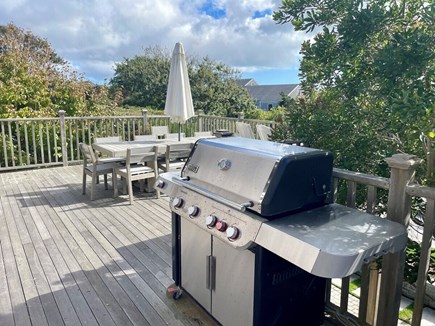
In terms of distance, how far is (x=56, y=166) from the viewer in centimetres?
699

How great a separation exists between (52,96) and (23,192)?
3273mm

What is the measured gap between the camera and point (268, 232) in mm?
1555

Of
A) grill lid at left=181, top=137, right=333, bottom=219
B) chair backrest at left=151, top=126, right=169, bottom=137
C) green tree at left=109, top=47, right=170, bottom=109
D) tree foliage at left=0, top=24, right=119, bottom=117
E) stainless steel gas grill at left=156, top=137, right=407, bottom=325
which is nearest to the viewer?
stainless steel gas grill at left=156, top=137, right=407, bottom=325

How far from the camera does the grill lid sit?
1.63 meters

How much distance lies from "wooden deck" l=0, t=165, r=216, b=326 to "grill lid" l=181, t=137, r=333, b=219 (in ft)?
3.48

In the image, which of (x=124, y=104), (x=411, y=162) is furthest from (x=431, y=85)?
(x=124, y=104)

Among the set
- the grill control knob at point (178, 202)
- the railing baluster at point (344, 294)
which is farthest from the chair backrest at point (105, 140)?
the railing baluster at point (344, 294)

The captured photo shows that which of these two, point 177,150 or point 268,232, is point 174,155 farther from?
point 268,232

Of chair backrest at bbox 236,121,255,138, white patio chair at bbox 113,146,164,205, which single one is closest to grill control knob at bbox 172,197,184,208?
white patio chair at bbox 113,146,164,205

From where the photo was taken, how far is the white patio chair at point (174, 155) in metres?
5.15

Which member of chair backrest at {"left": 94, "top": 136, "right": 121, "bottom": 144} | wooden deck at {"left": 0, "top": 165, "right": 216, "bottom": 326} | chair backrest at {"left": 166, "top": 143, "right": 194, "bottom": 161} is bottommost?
wooden deck at {"left": 0, "top": 165, "right": 216, "bottom": 326}

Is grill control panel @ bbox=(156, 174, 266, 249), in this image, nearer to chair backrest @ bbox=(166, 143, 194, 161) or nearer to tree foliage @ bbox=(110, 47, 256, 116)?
chair backrest @ bbox=(166, 143, 194, 161)

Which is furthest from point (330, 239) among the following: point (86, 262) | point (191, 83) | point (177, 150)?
point (191, 83)

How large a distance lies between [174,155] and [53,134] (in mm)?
3152
